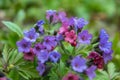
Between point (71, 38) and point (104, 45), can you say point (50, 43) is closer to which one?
point (71, 38)

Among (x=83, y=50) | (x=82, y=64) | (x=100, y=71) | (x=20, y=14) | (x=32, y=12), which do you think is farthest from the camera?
(x=32, y=12)

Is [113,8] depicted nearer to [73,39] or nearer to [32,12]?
[32,12]

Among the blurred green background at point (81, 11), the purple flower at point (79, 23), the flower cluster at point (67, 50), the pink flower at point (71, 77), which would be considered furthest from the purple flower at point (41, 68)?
the blurred green background at point (81, 11)

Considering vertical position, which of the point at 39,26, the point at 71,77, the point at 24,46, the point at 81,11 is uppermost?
the point at 81,11

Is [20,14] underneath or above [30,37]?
above

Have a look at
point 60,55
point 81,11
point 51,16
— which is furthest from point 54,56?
point 81,11

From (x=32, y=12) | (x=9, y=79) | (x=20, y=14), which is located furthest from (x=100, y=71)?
(x=32, y=12)

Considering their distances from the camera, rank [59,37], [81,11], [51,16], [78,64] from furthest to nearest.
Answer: [81,11]
[51,16]
[59,37]
[78,64]
